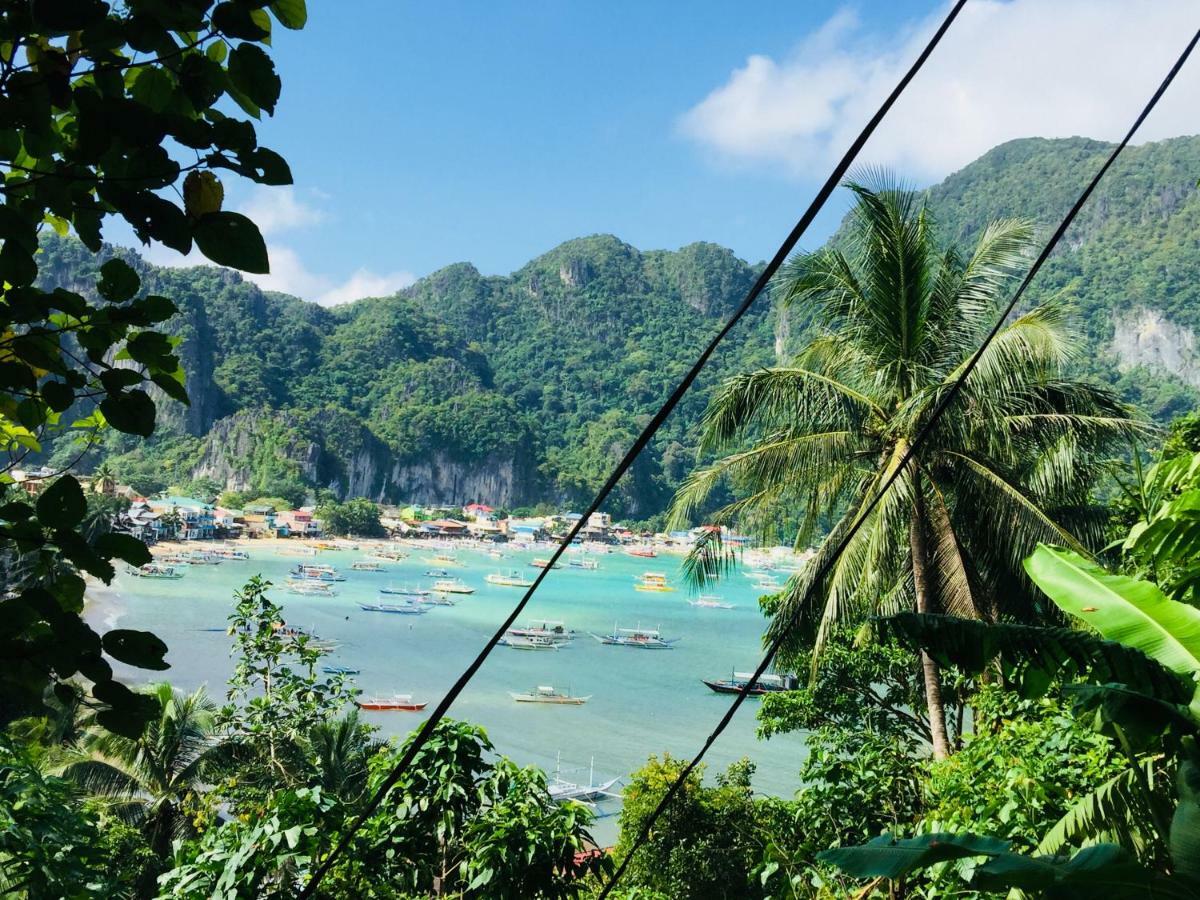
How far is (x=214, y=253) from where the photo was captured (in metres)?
0.59

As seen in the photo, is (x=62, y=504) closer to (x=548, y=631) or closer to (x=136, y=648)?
(x=136, y=648)

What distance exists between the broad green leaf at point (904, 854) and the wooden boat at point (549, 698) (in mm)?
26432

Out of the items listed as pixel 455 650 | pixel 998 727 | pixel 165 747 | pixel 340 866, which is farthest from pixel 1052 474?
pixel 455 650

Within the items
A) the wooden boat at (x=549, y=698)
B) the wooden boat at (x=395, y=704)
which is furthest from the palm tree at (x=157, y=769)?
the wooden boat at (x=549, y=698)

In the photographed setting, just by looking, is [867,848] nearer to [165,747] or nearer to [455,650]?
[165,747]

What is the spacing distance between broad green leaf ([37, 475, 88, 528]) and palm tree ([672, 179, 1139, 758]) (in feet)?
16.1

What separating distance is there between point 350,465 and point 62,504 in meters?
63.6

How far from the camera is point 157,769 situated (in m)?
9.20

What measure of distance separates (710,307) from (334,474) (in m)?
36.5

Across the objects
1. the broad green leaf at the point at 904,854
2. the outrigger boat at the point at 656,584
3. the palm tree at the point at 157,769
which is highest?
the broad green leaf at the point at 904,854


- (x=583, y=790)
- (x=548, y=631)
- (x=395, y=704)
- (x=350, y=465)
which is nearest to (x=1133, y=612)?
(x=583, y=790)

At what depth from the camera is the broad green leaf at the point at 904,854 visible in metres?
1.49

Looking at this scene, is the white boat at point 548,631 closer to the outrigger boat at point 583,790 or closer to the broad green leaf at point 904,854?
the outrigger boat at point 583,790

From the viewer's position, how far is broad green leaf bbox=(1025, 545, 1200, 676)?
85.1 inches
